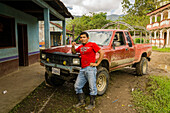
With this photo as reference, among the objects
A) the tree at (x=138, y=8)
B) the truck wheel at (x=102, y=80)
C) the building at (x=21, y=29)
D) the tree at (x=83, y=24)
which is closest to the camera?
the truck wheel at (x=102, y=80)

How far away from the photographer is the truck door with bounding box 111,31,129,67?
196 inches

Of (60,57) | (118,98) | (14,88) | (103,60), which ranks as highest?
(60,57)

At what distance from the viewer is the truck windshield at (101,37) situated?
501cm

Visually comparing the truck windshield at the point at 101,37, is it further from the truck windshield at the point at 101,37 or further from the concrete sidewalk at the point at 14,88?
the concrete sidewalk at the point at 14,88

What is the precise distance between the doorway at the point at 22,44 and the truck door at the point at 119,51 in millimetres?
5649

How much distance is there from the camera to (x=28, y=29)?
9055mm

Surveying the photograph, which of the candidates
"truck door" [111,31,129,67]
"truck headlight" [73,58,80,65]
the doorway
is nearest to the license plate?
"truck headlight" [73,58,80,65]

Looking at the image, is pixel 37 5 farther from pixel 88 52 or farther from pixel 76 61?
pixel 88 52

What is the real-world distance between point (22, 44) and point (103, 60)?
5.89 meters

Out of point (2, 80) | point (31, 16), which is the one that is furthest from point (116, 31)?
point (31, 16)

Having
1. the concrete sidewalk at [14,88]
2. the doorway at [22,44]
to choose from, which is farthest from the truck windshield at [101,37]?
the doorway at [22,44]

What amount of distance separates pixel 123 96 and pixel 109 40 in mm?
1864

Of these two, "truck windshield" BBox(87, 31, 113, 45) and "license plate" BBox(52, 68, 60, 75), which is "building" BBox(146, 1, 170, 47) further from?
"license plate" BBox(52, 68, 60, 75)

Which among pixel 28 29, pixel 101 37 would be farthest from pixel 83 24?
pixel 101 37
